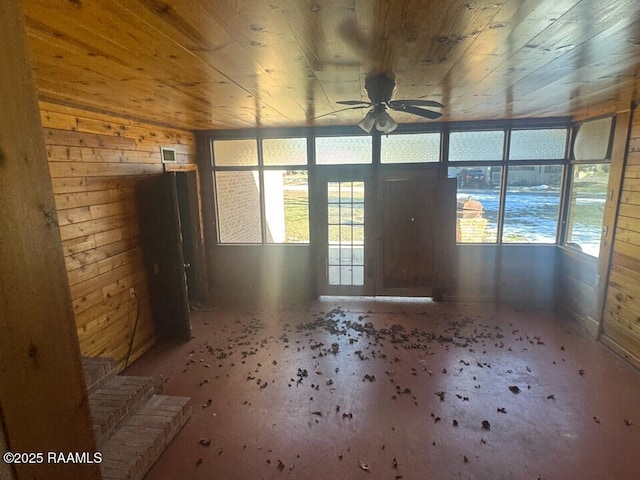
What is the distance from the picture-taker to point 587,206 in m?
4.51

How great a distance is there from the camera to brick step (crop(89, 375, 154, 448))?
2500 millimetres

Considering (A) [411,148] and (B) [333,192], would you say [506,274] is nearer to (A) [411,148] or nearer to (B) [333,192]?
(A) [411,148]

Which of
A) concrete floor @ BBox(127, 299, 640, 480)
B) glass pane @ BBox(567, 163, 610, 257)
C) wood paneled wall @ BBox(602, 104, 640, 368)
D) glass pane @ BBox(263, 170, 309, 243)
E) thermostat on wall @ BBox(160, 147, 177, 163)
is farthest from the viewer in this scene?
glass pane @ BBox(263, 170, 309, 243)

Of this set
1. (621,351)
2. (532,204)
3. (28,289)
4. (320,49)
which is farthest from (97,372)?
(532,204)

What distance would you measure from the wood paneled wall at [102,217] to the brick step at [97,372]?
26cm

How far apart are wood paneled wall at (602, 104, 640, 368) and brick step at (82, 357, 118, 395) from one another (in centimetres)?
503

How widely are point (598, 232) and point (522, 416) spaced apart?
A: 2.72 meters

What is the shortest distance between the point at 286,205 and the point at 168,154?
1818mm

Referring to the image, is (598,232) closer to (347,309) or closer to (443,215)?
(443,215)

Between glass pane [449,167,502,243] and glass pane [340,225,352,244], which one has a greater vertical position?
glass pane [449,167,502,243]

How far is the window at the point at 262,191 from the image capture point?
17.5 ft

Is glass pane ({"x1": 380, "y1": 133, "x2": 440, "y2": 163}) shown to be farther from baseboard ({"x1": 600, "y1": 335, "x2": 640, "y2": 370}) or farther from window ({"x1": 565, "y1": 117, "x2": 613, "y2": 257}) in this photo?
baseboard ({"x1": 600, "y1": 335, "x2": 640, "y2": 370})

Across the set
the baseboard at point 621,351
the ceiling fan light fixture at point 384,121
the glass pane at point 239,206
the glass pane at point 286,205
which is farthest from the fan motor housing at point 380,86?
the baseboard at point 621,351

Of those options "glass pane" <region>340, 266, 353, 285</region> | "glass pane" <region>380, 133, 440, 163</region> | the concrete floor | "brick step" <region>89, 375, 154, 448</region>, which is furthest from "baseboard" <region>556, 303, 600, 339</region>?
"brick step" <region>89, 375, 154, 448</region>
